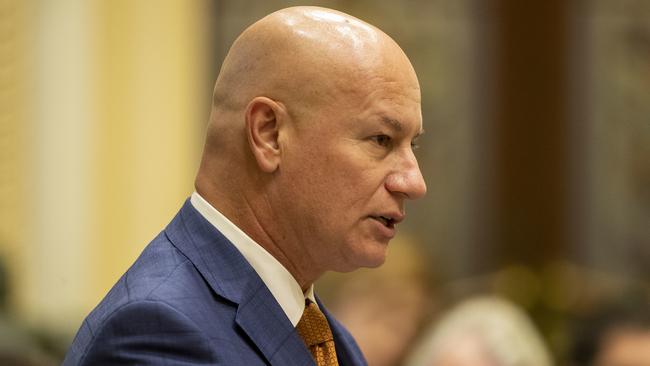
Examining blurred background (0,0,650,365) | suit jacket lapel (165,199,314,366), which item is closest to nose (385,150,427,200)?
suit jacket lapel (165,199,314,366)

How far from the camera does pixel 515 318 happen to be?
15.9 feet

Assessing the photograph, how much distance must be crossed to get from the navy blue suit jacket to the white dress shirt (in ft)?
0.05

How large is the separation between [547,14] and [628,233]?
1.35 meters

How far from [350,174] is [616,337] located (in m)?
2.28

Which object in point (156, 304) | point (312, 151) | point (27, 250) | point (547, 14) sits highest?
point (312, 151)

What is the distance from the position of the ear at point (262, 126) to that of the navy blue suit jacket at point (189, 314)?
133mm

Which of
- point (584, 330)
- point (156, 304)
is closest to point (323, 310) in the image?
point (156, 304)

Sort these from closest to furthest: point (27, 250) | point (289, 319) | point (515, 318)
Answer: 1. point (289, 319)
2. point (515, 318)
3. point (27, 250)

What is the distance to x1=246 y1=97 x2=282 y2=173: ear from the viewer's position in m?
2.12

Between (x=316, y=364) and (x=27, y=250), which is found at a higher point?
(x=316, y=364)

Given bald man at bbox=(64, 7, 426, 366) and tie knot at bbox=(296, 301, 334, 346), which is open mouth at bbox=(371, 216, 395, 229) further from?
tie knot at bbox=(296, 301, 334, 346)

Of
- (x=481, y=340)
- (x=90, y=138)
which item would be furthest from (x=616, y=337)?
(x=90, y=138)

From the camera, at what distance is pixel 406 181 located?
7.07ft

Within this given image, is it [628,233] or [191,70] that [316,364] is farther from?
[628,233]
